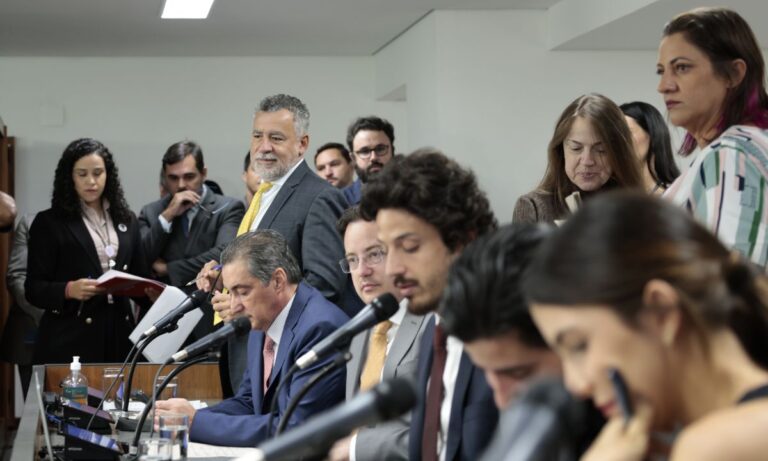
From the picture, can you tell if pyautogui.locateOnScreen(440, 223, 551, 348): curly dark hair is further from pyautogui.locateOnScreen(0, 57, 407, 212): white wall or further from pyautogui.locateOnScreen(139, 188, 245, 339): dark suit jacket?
pyautogui.locateOnScreen(0, 57, 407, 212): white wall

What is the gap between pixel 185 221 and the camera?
19.6ft

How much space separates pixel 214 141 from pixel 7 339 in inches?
92.5

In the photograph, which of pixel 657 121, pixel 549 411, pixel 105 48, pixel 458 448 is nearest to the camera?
pixel 549 411

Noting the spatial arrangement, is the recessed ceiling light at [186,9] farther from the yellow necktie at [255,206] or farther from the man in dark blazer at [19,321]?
the yellow necktie at [255,206]

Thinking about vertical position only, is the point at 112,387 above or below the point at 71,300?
below

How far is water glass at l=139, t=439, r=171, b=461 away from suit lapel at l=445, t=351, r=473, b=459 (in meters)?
0.96

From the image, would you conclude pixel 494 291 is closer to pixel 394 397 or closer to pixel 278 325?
pixel 394 397

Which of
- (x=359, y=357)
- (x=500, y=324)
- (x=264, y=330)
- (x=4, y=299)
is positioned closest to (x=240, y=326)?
(x=359, y=357)

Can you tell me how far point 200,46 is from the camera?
8055 mm

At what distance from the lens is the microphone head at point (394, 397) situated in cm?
119

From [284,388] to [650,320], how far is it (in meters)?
2.21

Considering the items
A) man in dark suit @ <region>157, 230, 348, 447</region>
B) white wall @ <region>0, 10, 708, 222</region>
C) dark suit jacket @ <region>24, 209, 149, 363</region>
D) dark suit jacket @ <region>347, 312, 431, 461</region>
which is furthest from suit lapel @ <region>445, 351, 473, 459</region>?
white wall @ <region>0, 10, 708, 222</region>

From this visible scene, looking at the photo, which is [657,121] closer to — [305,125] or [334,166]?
[305,125]

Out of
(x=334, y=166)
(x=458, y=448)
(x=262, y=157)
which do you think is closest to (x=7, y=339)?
(x=334, y=166)
